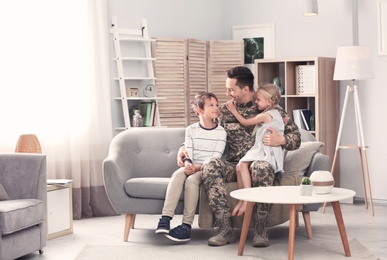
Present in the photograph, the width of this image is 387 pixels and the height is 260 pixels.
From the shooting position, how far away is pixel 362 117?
7.39m

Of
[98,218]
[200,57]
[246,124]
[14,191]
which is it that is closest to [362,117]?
[200,57]

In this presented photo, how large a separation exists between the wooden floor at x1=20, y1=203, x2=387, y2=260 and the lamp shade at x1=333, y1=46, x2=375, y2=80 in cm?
123

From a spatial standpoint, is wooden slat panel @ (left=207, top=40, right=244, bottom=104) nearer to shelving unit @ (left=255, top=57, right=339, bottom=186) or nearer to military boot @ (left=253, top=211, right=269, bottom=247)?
shelving unit @ (left=255, top=57, right=339, bottom=186)

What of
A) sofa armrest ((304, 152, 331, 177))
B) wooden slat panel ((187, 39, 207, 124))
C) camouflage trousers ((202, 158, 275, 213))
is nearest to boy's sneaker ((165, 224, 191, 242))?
camouflage trousers ((202, 158, 275, 213))

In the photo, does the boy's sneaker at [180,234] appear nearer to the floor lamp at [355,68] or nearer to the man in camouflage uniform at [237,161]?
the man in camouflage uniform at [237,161]

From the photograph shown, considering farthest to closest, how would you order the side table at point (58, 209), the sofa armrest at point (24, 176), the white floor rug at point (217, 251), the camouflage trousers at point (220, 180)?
the side table at point (58, 209), the camouflage trousers at point (220, 180), the sofa armrest at point (24, 176), the white floor rug at point (217, 251)

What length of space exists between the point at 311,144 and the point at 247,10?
9.41ft

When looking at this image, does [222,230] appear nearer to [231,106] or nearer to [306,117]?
[231,106]

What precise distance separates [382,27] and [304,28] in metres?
0.86

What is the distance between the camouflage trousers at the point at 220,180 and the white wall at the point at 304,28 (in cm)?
238

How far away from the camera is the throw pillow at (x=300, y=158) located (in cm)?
554

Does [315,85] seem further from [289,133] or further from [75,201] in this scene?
[75,201]

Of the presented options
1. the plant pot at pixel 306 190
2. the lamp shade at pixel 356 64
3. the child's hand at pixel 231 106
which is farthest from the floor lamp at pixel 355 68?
the plant pot at pixel 306 190

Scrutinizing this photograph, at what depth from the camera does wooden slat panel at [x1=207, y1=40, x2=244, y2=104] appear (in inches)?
311
